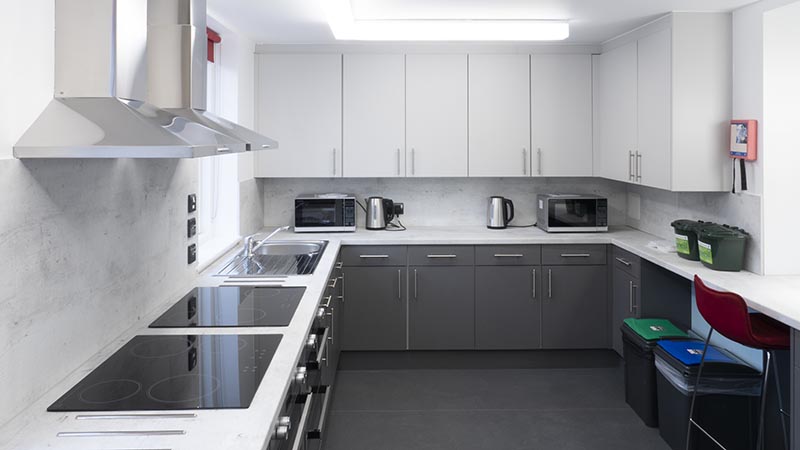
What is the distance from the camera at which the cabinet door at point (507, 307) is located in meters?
4.61

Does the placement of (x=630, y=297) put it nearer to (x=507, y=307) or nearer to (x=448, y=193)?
(x=507, y=307)

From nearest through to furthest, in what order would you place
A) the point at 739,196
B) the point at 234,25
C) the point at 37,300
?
the point at 37,300, the point at 739,196, the point at 234,25

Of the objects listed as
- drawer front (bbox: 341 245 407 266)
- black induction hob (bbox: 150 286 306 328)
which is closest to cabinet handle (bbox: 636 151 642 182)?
drawer front (bbox: 341 245 407 266)

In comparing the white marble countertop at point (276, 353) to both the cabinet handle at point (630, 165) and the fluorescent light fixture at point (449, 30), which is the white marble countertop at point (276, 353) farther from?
the fluorescent light fixture at point (449, 30)

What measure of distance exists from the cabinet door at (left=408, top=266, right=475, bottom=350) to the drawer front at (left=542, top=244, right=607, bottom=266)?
524mm

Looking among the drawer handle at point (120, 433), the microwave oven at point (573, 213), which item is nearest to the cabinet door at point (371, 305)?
the microwave oven at point (573, 213)

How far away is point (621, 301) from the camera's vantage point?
442 centimetres

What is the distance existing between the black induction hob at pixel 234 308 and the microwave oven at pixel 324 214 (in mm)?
1749

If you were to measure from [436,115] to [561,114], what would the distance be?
35.3 inches

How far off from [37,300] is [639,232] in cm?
412

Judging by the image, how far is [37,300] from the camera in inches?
69.6

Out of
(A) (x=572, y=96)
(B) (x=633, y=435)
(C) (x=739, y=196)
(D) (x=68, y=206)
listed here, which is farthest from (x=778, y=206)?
(D) (x=68, y=206)

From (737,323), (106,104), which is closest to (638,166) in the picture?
(737,323)

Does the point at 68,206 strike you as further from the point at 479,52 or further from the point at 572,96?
the point at 572,96
